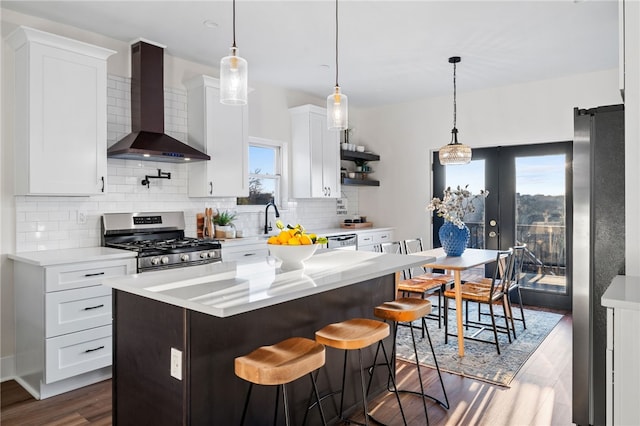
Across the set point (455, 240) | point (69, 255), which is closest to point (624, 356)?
point (455, 240)

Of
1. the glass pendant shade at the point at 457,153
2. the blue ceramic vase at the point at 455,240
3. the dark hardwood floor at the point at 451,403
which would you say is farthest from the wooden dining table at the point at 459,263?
the glass pendant shade at the point at 457,153

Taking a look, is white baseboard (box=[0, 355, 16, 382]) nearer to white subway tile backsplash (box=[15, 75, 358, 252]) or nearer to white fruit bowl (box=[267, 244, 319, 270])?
white subway tile backsplash (box=[15, 75, 358, 252])

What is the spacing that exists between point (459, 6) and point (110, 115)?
3.02 m

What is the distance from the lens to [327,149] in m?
5.87

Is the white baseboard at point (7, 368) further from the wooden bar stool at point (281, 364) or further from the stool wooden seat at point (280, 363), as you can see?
the stool wooden seat at point (280, 363)

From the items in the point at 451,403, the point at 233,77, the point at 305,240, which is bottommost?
the point at 451,403

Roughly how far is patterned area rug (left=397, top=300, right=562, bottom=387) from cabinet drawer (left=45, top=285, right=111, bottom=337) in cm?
233

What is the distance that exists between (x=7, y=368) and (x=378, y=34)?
3.98m

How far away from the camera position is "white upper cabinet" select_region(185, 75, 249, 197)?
Result: 4.35 metres

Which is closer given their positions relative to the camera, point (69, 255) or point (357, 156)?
point (69, 255)

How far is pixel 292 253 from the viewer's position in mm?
2492

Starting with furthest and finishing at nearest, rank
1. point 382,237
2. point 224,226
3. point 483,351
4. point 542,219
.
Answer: point 382,237
point 542,219
point 224,226
point 483,351

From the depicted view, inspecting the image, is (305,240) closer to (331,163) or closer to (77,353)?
(77,353)

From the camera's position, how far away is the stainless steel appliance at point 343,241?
542 centimetres
